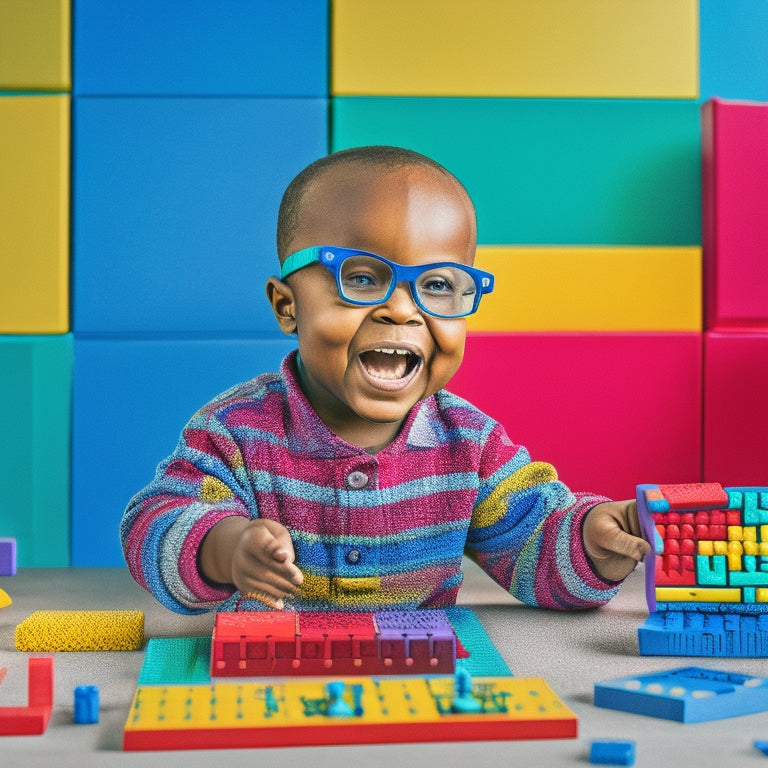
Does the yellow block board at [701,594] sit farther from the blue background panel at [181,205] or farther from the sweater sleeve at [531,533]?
the blue background panel at [181,205]

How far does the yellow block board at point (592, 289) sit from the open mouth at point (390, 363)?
0.58 meters

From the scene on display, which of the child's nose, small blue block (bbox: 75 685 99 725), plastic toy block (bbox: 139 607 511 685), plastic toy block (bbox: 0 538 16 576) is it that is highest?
the child's nose

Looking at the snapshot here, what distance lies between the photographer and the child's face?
822 millimetres

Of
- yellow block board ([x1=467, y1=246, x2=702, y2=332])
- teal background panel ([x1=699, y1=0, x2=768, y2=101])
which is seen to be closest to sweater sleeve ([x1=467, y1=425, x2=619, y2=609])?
yellow block board ([x1=467, y1=246, x2=702, y2=332])

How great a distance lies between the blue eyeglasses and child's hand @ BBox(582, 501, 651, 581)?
190 mm

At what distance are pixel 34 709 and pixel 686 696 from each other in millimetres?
339

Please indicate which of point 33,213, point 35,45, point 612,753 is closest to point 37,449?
point 33,213

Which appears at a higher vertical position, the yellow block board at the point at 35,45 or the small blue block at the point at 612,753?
the yellow block board at the point at 35,45

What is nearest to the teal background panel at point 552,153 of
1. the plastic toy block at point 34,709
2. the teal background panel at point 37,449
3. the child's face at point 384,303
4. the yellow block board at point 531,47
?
the yellow block board at point 531,47

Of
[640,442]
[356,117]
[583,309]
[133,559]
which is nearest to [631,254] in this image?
[583,309]

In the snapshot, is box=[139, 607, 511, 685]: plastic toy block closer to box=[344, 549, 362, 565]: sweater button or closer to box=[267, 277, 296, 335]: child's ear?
box=[344, 549, 362, 565]: sweater button

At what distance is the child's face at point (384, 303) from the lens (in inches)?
32.4

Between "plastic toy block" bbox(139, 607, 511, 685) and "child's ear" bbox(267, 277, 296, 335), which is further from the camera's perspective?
"child's ear" bbox(267, 277, 296, 335)

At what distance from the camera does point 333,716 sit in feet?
1.80
